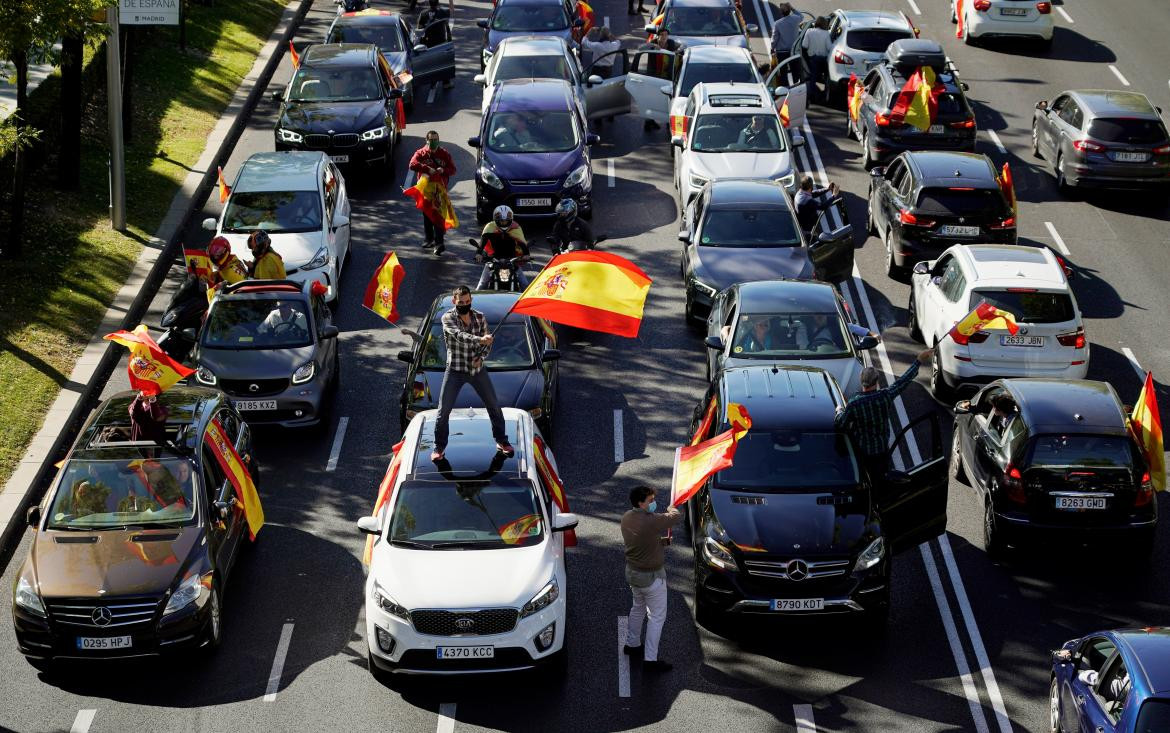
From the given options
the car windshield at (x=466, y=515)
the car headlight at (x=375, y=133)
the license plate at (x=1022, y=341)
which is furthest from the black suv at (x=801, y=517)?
the car headlight at (x=375, y=133)

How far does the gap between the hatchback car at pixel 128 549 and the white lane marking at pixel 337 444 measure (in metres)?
2.52

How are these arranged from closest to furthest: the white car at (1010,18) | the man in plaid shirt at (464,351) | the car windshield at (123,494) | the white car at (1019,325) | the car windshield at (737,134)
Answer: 1. the car windshield at (123,494)
2. the man in plaid shirt at (464,351)
3. the white car at (1019,325)
4. the car windshield at (737,134)
5. the white car at (1010,18)

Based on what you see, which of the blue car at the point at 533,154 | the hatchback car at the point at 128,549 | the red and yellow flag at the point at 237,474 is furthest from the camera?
the blue car at the point at 533,154

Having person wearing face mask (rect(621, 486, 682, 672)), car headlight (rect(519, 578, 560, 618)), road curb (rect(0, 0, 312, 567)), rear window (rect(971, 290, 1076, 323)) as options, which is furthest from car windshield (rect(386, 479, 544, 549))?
rear window (rect(971, 290, 1076, 323))

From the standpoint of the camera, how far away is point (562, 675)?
14.6 meters

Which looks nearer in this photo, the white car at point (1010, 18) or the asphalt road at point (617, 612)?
the asphalt road at point (617, 612)

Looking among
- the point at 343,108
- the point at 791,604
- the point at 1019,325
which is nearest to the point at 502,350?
the point at 791,604

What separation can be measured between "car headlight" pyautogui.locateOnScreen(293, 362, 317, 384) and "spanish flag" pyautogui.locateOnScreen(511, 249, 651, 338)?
336 cm

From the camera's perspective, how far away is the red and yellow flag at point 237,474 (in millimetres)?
16047

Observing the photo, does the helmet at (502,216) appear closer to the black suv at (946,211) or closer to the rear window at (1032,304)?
→ the black suv at (946,211)

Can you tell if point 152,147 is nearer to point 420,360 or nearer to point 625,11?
point 420,360

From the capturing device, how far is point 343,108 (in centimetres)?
2803

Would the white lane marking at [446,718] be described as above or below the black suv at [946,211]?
above

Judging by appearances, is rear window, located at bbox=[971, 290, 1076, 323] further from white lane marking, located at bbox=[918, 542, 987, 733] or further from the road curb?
the road curb
